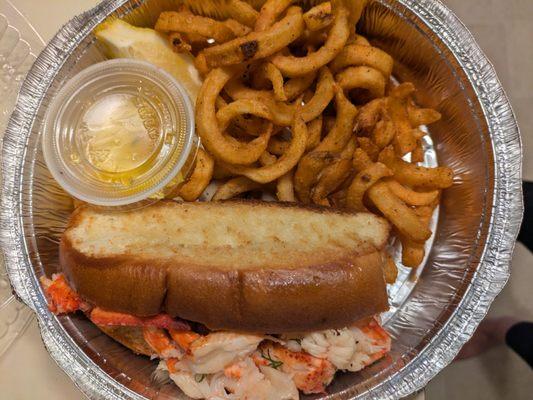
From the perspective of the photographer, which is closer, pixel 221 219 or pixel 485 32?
pixel 221 219

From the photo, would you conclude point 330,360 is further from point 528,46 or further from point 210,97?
point 528,46

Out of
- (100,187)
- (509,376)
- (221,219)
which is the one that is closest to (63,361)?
(100,187)

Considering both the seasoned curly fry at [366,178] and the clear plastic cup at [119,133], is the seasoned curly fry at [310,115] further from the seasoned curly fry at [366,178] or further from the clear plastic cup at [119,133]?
the clear plastic cup at [119,133]

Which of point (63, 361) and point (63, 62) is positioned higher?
point (63, 62)

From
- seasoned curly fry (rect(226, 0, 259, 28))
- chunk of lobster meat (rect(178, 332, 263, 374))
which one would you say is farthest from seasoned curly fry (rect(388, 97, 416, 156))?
chunk of lobster meat (rect(178, 332, 263, 374))

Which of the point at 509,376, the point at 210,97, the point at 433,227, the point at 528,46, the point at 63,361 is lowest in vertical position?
the point at 63,361

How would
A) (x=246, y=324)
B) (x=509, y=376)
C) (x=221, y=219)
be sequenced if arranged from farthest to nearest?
(x=509, y=376), (x=221, y=219), (x=246, y=324)

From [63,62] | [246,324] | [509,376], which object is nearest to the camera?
[246,324]
